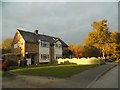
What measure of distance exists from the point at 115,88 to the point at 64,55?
175 feet

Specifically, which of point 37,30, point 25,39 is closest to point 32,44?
point 25,39

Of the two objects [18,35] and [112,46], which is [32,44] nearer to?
[18,35]

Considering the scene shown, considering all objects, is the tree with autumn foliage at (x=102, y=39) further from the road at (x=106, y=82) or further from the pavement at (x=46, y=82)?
the pavement at (x=46, y=82)

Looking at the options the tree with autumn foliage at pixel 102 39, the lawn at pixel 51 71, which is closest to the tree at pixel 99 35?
the tree with autumn foliage at pixel 102 39

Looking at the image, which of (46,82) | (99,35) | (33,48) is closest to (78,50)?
(99,35)

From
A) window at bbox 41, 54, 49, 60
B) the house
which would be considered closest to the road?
the house

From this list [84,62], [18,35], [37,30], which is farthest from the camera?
[37,30]

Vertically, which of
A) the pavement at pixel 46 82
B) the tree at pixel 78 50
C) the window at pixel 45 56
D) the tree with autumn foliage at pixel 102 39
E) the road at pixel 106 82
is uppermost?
the tree with autumn foliage at pixel 102 39

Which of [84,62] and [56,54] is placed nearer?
[84,62]

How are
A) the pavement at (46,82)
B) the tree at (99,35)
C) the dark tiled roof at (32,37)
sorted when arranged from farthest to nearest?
1. the tree at (99,35)
2. the dark tiled roof at (32,37)
3. the pavement at (46,82)

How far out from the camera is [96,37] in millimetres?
62344

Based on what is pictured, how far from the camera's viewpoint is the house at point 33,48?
49594 millimetres

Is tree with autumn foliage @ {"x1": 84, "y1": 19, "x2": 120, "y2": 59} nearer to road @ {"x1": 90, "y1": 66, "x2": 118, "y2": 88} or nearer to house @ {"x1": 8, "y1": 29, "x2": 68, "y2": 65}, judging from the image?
house @ {"x1": 8, "y1": 29, "x2": 68, "y2": 65}

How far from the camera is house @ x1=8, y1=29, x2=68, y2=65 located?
163 ft
